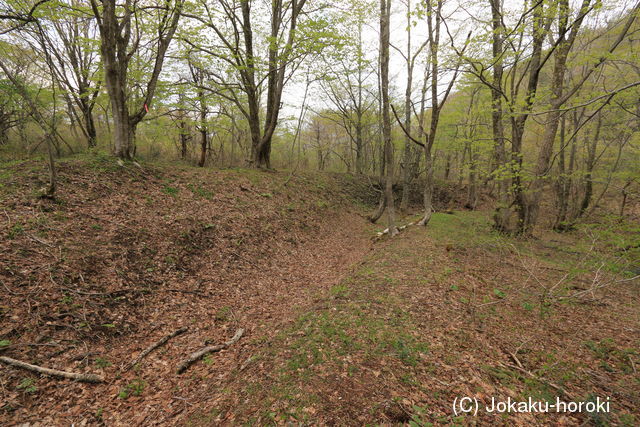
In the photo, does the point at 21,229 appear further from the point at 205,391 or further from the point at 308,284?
the point at 308,284

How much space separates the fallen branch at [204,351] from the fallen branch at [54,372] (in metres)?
0.95

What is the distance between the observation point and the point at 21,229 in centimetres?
462

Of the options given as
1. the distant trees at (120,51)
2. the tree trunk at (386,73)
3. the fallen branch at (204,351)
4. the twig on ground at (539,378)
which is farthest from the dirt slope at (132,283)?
the twig on ground at (539,378)

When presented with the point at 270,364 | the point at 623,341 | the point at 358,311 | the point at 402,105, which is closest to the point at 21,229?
the point at 270,364

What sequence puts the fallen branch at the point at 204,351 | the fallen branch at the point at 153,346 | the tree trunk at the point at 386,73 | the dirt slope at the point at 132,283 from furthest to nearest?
the tree trunk at the point at 386,73 < the fallen branch at the point at 204,351 < the fallen branch at the point at 153,346 < the dirt slope at the point at 132,283

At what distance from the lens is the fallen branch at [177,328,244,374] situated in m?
3.75

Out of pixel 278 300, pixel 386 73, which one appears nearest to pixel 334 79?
pixel 386 73

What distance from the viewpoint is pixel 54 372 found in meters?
3.12

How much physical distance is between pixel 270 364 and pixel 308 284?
11.6 feet

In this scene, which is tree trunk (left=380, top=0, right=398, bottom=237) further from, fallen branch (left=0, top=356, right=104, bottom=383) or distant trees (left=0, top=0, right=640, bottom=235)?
fallen branch (left=0, top=356, right=104, bottom=383)

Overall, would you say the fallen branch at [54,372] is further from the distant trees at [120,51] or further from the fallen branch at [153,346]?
the distant trees at [120,51]

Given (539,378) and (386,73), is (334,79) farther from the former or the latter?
(539,378)

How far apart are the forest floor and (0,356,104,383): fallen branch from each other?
0.25 ft

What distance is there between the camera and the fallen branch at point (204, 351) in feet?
12.3
